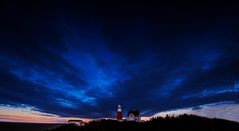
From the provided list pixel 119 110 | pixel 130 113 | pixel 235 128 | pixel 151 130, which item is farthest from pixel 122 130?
pixel 130 113

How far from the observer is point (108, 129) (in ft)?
42.4

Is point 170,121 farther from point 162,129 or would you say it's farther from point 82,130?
point 82,130

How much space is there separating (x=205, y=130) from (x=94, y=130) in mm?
6522

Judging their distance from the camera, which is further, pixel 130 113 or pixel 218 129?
pixel 130 113

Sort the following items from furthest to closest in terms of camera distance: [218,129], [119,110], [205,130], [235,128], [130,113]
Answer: [130,113]
[119,110]
[235,128]
[218,129]
[205,130]

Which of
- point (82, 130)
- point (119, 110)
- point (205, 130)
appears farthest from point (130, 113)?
point (205, 130)

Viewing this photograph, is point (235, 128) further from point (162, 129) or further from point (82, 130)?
point (82, 130)

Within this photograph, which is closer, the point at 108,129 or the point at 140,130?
the point at 140,130

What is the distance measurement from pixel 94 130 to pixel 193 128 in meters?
5.94

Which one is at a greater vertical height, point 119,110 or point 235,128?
point 119,110

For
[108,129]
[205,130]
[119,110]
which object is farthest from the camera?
[119,110]

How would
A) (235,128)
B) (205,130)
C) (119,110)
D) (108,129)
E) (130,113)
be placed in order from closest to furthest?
(205,130)
(235,128)
(108,129)
(119,110)
(130,113)

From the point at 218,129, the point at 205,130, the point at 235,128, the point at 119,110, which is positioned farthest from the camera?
the point at 119,110

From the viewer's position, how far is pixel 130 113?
4222 centimetres
